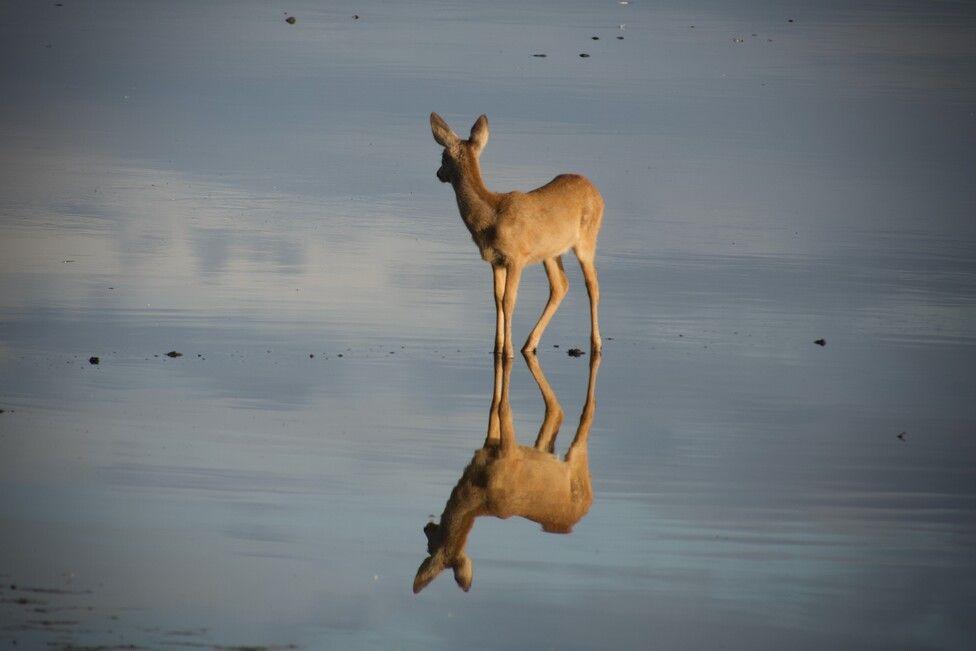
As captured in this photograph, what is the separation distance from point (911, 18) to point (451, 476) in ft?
126

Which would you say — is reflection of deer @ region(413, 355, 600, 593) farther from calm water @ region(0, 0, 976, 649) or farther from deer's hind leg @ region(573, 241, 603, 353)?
deer's hind leg @ region(573, 241, 603, 353)

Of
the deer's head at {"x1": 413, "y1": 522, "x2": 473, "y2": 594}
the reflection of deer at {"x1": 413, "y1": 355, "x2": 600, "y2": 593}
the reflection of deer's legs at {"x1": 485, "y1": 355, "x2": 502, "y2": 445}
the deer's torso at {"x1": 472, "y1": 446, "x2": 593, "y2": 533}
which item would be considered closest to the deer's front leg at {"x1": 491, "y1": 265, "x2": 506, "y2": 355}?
the reflection of deer's legs at {"x1": 485, "y1": 355, "x2": 502, "y2": 445}

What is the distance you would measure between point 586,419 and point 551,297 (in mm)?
2863

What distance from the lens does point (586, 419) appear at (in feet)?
44.0

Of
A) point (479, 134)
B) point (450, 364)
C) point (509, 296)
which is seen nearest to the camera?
point (450, 364)

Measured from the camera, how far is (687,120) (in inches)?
1227

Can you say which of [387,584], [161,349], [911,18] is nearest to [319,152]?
[161,349]

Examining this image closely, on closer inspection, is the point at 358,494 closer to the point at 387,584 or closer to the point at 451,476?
the point at 451,476

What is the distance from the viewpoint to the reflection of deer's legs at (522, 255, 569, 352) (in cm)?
1573

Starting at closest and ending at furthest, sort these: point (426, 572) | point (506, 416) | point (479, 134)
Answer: point (426, 572)
point (506, 416)
point (479, 134)

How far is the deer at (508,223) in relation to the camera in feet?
50.5

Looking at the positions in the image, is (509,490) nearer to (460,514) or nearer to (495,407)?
(460,514)

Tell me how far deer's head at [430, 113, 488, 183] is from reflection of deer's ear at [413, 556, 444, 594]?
6.02 meters

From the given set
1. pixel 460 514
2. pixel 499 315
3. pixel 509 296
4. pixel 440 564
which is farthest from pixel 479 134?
pixel 440 564
